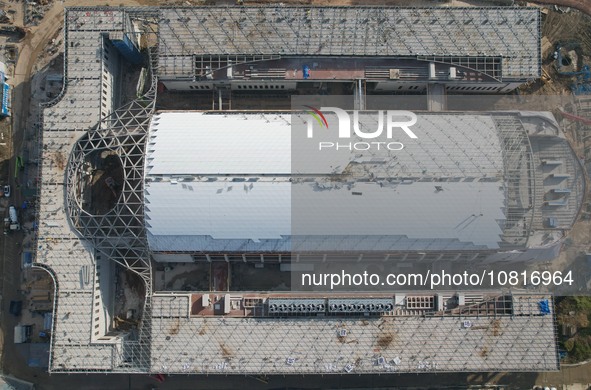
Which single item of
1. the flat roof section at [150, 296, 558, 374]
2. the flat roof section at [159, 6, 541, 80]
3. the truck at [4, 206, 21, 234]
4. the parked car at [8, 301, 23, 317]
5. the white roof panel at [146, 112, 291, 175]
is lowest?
the flat roof section at [150, 296, 558, 374]

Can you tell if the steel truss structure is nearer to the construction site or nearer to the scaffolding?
the construction site

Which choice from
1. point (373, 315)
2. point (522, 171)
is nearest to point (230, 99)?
point (373, 315)

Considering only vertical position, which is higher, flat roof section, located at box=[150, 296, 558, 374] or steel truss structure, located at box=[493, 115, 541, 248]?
steel truss structure, located at box=[493, 115, 541, 248]

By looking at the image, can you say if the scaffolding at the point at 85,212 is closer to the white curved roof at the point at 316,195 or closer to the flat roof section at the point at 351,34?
the white curved roof at the point at 316,195

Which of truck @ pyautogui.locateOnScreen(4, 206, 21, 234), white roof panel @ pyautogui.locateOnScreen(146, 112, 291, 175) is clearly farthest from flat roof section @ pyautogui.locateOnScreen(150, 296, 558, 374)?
truck @ pyautogui.locateOnScreen(4, 206, 21, 234)

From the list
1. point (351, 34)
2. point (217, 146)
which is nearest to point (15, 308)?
point (217, 146)

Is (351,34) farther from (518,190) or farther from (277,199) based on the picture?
(518,190)
